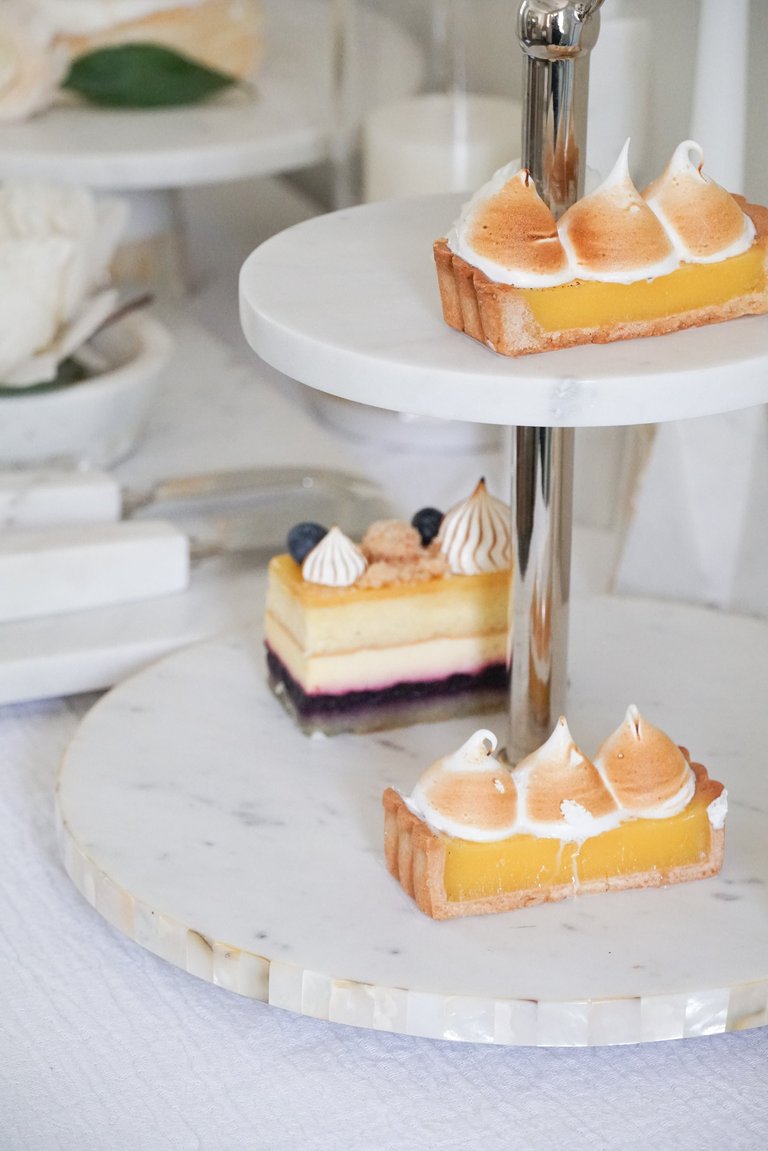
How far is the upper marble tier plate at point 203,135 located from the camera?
130cm

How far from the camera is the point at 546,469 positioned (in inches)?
29.1

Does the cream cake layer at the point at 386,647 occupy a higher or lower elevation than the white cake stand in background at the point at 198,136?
lower

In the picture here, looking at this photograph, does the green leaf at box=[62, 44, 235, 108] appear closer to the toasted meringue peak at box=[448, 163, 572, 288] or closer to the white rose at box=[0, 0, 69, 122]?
the white rose at box=[0, 0, 69, 122]

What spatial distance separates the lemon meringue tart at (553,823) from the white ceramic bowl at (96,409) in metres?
0.49

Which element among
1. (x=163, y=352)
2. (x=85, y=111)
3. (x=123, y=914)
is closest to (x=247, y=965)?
(x=123, y=914)

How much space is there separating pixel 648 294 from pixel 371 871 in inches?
10.9

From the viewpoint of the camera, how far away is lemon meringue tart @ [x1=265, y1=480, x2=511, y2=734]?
0.82 m

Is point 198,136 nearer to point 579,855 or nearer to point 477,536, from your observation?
point 477,536

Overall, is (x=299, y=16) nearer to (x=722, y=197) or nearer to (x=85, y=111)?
(x=85, y=111)

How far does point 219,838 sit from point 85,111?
0.87m

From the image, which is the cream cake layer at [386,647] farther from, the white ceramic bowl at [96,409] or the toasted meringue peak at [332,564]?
the white ceramic bowl at [96,409]

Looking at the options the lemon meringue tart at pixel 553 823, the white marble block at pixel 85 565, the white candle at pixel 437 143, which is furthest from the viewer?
the white candle at pixel 437 143

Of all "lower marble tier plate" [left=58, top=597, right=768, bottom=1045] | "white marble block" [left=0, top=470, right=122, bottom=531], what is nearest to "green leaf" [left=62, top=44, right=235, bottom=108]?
"white marble block" [left=0, top=470, right=122, bottom=531]

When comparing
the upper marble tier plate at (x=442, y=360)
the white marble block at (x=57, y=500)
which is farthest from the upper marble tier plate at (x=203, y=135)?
the upper marble tier plate at (x=442, y=360)
